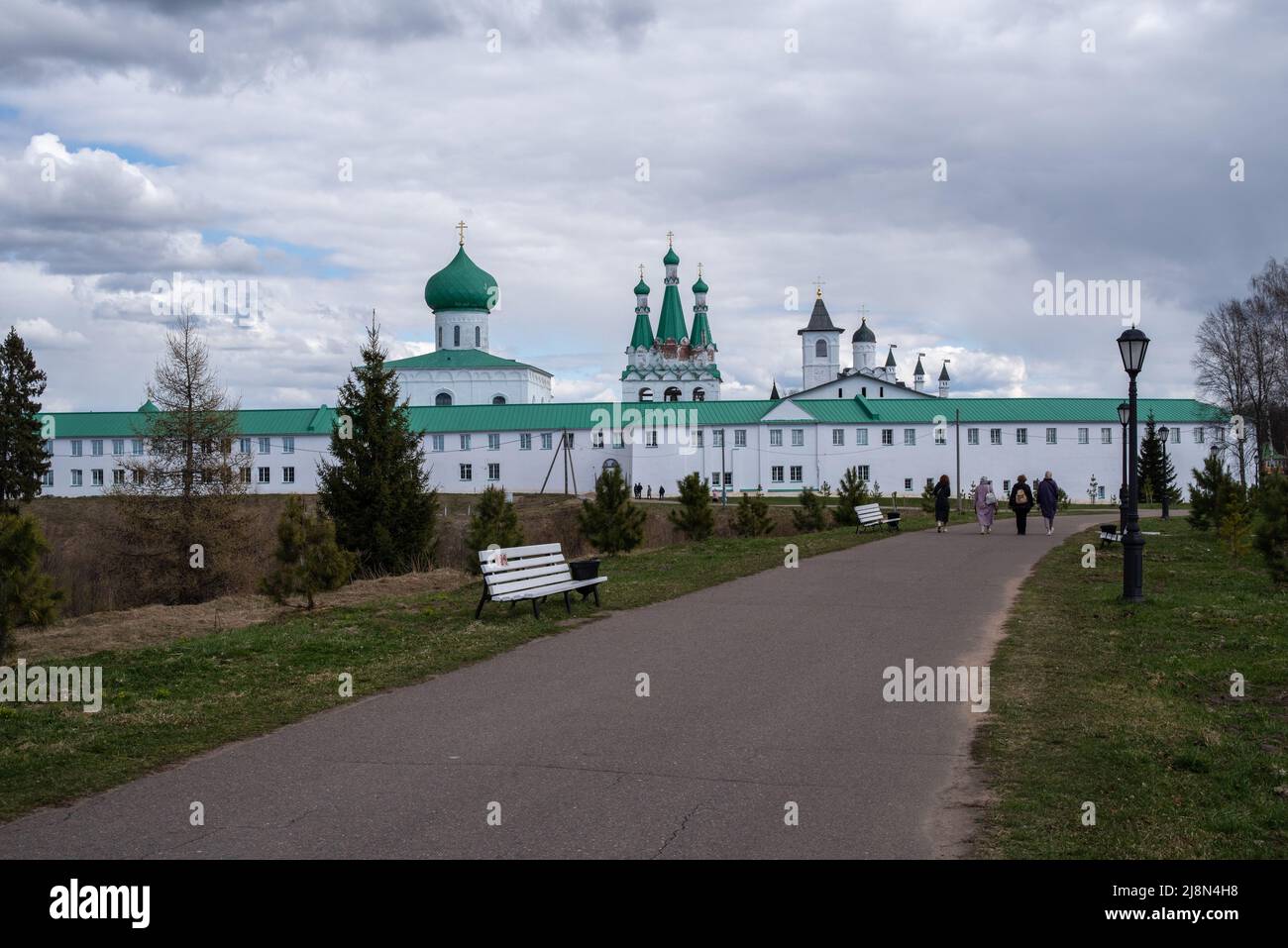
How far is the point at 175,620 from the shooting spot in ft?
52.8

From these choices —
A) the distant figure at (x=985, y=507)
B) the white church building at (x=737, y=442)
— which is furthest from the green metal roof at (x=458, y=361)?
the distant figure at (x=985, y=507)

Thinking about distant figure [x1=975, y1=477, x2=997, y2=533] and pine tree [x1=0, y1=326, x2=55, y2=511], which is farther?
pine tree [x1=0, y1=326, x2=55, y2=511]

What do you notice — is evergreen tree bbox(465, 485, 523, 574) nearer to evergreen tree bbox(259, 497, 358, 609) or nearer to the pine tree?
evergreen tree bbox(259, 497, 358, 609)

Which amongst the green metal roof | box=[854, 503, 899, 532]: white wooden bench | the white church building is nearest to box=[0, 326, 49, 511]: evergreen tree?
the white church building

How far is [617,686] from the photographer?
9648 mm

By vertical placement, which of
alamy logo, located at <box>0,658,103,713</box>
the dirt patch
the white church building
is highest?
the white church building

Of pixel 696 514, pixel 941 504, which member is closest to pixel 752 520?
pixel 696 514

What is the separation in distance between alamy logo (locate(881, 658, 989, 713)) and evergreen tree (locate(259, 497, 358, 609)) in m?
9.14

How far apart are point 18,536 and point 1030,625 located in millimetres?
11541

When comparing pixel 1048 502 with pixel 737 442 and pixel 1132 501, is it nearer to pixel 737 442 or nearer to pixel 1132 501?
pixel 1132 501

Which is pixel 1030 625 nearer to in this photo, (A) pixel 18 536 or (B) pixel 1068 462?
(A) pixel 18 536

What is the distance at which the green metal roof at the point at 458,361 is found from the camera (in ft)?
292

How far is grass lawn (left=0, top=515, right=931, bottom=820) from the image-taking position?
7.21m

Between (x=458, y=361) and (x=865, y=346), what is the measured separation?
41186 mm
